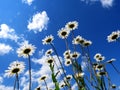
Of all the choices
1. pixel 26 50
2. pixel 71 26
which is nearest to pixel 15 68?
pixel 26 50

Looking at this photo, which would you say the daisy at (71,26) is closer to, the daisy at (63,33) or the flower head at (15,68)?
the daisy at (63,33)

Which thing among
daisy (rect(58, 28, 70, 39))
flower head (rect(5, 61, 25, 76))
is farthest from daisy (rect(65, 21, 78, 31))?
flower head (rect(5, 61, 25, 76))

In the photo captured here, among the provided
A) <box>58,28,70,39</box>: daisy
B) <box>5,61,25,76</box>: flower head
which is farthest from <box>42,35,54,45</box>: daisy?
<box>5,61,25,76</box>: flower head

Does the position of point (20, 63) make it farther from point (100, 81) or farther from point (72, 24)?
point (72, 24)

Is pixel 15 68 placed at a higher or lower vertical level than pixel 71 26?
lower

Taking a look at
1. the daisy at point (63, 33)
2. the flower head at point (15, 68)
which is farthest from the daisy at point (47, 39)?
the flower head at point (15, 68)

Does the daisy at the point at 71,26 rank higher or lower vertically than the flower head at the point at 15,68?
higher

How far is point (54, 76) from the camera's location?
6109 mm

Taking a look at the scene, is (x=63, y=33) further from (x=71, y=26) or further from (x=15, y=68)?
(x=15, y=68)

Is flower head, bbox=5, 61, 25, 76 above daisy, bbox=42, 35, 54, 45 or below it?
below

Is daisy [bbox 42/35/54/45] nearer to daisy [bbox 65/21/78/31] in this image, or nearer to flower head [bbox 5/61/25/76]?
daisy [bbox 65/21/78/31]

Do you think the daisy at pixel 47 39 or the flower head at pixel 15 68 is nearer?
the flower head at pixel 15 68

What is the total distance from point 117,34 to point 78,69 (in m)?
5.86

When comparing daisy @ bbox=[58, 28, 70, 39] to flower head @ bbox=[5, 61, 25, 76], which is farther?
daisy @ bbox=[58, 28, 70, 39]
